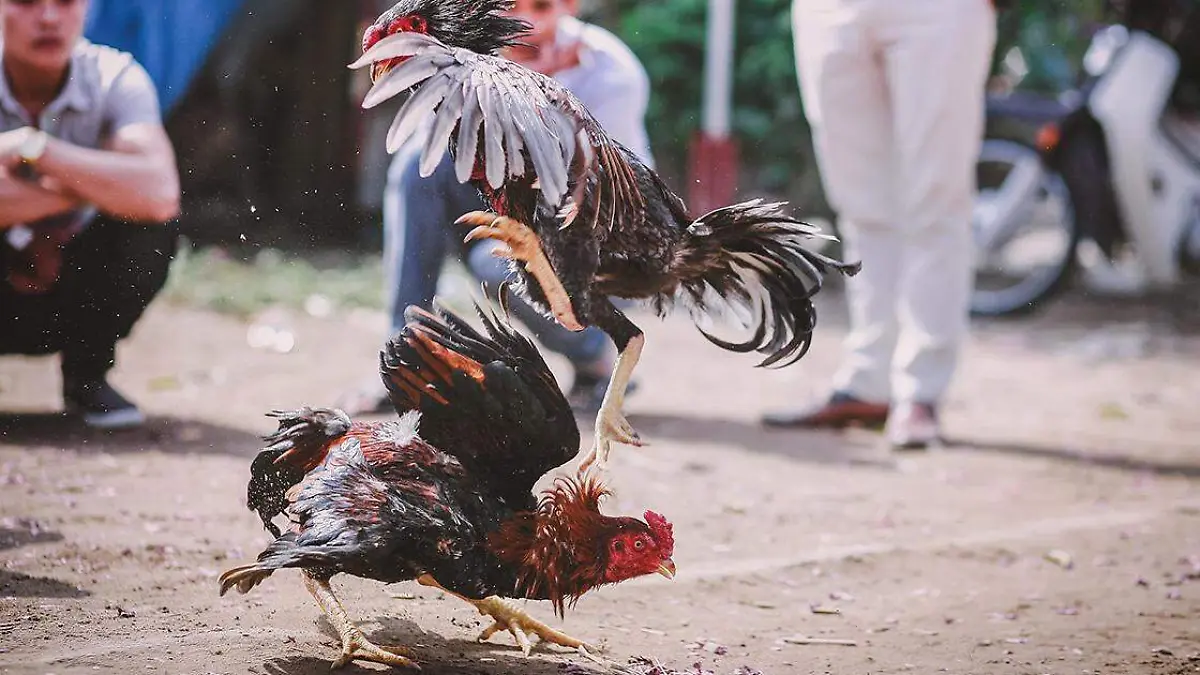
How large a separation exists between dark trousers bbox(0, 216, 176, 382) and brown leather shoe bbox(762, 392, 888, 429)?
2267mm

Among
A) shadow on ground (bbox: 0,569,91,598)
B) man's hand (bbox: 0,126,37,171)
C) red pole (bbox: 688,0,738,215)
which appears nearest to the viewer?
shadow on ground (bbox: 0,569,91,598)

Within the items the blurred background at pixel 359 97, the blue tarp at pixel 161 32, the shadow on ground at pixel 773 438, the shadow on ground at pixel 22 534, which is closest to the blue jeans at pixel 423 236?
the shadow on ground at pixel 773 438

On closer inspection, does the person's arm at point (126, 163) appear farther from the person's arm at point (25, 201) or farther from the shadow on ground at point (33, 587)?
the shadow on ground at point (33, 587)

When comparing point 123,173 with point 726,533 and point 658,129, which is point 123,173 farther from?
point 658,129

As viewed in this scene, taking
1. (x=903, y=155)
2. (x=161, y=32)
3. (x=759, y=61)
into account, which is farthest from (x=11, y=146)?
(x=759, y=61)

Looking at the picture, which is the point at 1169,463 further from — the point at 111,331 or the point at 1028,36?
the point at 1028,36

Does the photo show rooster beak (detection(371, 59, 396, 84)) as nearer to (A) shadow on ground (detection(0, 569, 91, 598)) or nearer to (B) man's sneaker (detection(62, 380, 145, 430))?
(A) shadow on ground (detection(0, 569, 91, 598))

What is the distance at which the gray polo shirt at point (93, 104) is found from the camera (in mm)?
4059

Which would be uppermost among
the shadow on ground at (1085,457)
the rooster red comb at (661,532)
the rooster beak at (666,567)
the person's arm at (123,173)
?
the person's arm at (123,173)

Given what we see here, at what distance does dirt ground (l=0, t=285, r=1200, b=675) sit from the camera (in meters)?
2.76

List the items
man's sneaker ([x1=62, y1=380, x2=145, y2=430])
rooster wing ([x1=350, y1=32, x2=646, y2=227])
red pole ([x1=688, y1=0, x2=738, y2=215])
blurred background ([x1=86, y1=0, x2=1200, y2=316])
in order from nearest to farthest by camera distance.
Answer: rooster wing ([x1=350, y1=32, x2=646, y2=227]) < man's sneaker ([x1=62, y1=380, x2=145, y2=430]) < blurred background ([x1=86, y1=0, x2=1200, y2=316]) < red pole ([x1=688, y1=0, x2=738, y2=215])

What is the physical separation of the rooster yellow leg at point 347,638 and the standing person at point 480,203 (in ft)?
6.09

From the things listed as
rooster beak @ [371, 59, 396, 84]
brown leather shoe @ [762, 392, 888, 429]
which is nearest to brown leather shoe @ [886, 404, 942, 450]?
brown leather shoe @ [762, 392, 888, 429]

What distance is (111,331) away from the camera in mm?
4051
